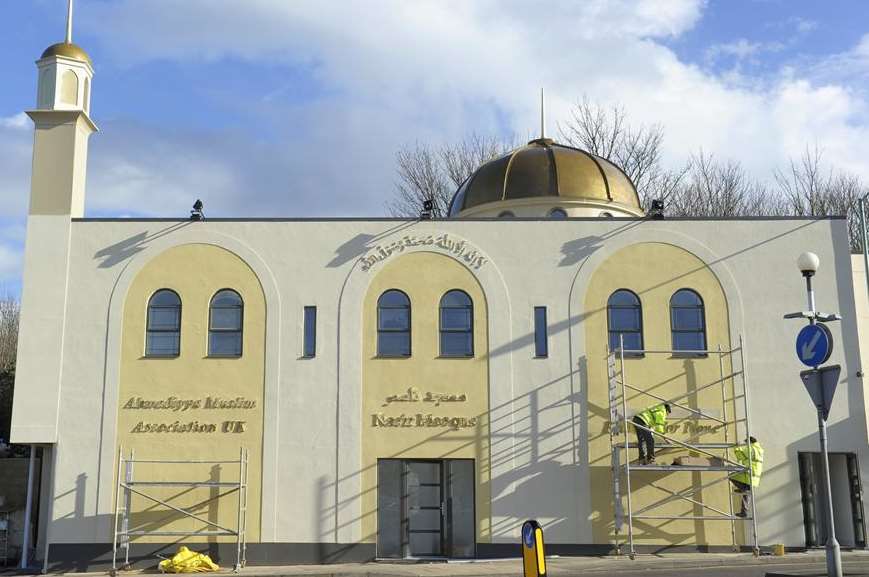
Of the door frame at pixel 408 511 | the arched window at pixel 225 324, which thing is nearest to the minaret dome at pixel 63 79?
the arched window at pixel 225 324

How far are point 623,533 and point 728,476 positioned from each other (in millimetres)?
2411

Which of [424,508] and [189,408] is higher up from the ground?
[189,408]

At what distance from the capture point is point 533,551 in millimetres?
9938

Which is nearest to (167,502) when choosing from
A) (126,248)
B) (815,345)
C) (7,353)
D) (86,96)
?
Answer: (126,248)

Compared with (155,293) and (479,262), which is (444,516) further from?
(155,293)

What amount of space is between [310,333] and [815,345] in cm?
1106

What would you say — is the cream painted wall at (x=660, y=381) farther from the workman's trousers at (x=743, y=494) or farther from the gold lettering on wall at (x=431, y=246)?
the gold lettering on wall at (x=431, y=246)

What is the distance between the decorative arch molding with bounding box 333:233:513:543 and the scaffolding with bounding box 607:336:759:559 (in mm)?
2257

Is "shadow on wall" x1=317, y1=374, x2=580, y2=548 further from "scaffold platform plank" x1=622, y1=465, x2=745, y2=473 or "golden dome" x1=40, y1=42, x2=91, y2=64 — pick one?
"golden dome" x1=40, y1=42, x2=91, y2=64

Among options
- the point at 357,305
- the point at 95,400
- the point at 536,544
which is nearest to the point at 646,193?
the point at 357,305

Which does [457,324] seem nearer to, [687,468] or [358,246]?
[358,246]

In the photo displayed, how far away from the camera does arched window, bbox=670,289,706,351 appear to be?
21.2 m

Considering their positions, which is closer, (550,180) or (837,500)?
(837,500)


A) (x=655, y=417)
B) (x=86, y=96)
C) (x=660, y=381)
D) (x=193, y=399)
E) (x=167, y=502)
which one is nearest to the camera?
(x=655, y=417)
